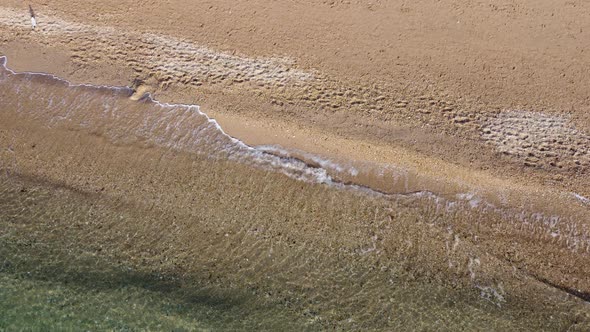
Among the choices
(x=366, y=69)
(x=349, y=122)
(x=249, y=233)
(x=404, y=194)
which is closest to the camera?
(x=249, y=233)

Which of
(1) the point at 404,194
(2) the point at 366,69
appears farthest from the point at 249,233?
(2) the point at 366,69

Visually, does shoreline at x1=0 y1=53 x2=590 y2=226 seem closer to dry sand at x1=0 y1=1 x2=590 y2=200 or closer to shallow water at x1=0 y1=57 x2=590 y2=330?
dry sand at x1=0 y1=1 x2=590 y2=200

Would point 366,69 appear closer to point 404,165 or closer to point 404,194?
point 404,165

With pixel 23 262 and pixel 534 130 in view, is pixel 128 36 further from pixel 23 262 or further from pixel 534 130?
pixel 534 130

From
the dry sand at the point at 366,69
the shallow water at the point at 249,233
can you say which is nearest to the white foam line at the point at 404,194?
the shallow water at the point at 249,233

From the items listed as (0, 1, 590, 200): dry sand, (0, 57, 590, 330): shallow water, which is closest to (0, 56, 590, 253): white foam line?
(0, 57, 590, 330): shallow water
